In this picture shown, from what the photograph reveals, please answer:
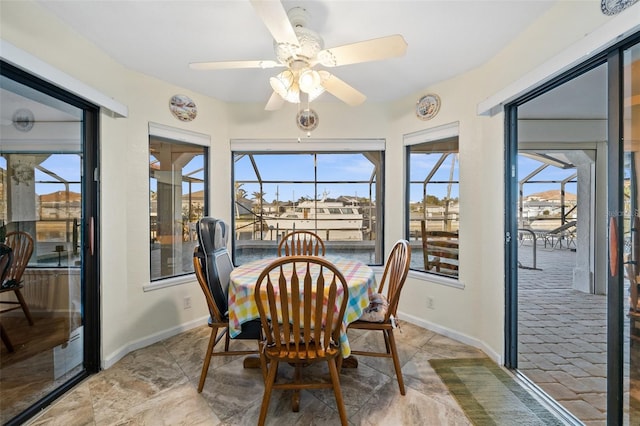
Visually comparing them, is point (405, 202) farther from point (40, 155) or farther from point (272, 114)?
point (40, 155)

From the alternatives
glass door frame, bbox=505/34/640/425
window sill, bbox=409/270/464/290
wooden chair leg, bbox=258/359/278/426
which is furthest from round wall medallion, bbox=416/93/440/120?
wooden chair leg, bbox=258/359/278/426

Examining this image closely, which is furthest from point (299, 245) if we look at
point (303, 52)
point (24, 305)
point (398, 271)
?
point (24, 305)

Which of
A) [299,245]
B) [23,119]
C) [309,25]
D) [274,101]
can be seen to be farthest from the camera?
[299,245]

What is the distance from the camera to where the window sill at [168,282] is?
2563 millimetres

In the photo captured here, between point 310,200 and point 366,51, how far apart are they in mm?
2466

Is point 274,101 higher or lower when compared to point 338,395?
higher

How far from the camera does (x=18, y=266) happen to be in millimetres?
1665

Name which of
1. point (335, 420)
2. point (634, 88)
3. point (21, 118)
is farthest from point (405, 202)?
point (21, 118)

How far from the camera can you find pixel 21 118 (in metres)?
1.66

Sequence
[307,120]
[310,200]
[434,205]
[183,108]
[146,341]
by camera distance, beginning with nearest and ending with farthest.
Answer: [146,341] → [183,108] → [434,205] → [307,120] → [310,200]

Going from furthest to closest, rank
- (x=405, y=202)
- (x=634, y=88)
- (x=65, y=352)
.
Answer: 1. (x=405, y=202)
2. (x=65, y=352)
3. (x=634, y=88)

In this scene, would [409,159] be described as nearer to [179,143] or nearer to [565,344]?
[565,344]

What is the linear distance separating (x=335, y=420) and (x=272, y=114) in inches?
110

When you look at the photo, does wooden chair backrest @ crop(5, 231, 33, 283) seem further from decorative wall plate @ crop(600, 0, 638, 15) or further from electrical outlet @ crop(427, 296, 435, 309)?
decorative wall plate @ crop(600, 0, 638, 15)
